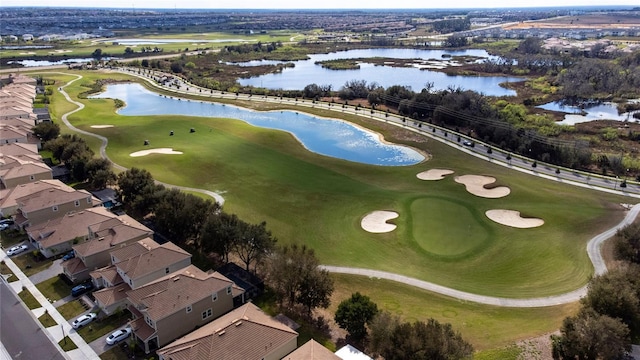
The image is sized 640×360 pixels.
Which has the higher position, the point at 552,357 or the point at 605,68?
the point at 605,68

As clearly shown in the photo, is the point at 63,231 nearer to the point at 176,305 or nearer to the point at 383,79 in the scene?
the point at 176,305

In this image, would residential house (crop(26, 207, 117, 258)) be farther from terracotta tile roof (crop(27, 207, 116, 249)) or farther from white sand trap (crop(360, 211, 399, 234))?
white sand trap (crop(360, 211, 399, 234))

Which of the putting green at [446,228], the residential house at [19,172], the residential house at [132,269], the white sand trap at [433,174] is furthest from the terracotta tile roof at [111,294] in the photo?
the white sand trap at [433,174]

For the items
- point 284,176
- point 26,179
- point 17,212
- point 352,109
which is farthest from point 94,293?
point 352,109

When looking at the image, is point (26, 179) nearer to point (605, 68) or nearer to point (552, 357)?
point (552, 357)

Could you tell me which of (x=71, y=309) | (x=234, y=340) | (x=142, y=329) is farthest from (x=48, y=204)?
(x=234, y=340)

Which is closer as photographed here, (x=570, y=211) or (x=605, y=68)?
(x=570, y=211)
